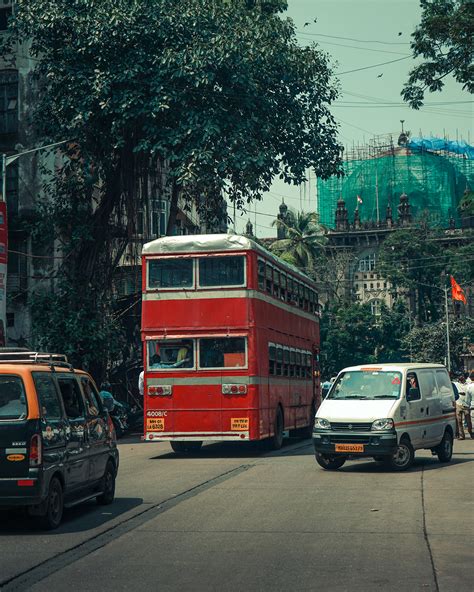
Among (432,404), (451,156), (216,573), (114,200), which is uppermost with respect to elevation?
(451,156)

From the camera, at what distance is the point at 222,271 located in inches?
848

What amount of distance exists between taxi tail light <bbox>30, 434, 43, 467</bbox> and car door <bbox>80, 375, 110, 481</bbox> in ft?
6.05

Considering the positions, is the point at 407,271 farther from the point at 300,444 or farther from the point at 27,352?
the point at 27,352

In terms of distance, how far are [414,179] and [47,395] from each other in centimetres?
9976

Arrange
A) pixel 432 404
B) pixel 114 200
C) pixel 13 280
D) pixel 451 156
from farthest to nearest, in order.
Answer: pixel 451 156
pixel 13 280
pixel 114 200
pixel 432 404

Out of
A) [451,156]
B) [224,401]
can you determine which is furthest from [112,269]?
[451,156]

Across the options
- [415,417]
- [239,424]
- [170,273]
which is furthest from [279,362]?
[415,417]

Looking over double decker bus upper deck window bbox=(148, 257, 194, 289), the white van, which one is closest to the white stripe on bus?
double decker bus upper deck window bbox=(148, 257, 194, 289)

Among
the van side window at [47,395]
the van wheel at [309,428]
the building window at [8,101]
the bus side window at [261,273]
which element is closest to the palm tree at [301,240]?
the building window at [8,101]

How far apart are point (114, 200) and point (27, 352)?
22.0 metres

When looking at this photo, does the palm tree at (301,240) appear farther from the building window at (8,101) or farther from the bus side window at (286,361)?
the bus side window at (286,361)

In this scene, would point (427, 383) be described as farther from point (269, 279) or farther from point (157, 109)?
point (157, 109)

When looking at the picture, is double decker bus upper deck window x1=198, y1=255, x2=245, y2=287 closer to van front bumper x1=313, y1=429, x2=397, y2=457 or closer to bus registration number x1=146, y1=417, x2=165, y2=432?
bus registration number x1=146, y1=417, x2=165, y2=432

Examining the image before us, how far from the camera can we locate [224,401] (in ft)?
71.2
